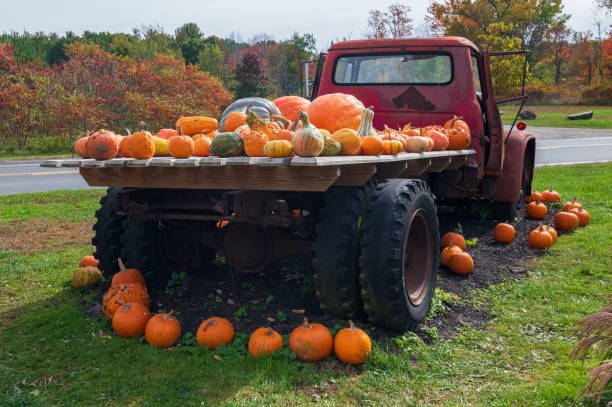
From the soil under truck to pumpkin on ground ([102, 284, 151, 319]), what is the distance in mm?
372

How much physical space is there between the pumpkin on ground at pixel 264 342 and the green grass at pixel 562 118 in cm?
2731

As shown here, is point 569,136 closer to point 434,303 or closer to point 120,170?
point 434,303

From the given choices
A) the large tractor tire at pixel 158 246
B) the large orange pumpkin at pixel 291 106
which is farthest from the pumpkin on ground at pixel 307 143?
the large orange pumpkin at pixel 291 106

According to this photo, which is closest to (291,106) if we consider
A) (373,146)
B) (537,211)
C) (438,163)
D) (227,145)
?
(438,163)

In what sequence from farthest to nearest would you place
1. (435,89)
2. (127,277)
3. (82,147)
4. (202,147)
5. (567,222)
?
(567,222), (435,89), (127,277), (202,147), (82,147)

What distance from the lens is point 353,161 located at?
10.0 feet

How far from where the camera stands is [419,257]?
4.13 m

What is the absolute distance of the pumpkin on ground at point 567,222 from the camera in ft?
21.8

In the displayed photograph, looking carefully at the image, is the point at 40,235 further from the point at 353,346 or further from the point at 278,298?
the point at 353,346

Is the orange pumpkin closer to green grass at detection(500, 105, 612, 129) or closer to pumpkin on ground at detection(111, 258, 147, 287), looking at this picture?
pumpkin on ground at detection(111, 258, 147, 287)

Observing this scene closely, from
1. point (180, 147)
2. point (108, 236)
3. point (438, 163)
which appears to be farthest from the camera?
point (108, 236)

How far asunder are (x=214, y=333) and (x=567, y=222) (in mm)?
5204

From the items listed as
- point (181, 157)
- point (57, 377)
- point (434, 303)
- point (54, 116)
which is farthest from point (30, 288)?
point (54, 116)

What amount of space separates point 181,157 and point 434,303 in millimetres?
2301
